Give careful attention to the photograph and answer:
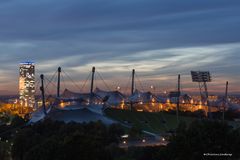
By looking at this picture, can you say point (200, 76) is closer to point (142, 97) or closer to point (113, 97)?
point (113, 97)

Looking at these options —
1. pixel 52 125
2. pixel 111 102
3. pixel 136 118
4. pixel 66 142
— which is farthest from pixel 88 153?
pixel 111 102

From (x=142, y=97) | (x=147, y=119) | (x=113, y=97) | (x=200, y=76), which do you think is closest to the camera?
(x=200, y=76)

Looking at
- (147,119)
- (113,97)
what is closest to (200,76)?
(147,119)

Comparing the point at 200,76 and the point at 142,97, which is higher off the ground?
the point at 200,76

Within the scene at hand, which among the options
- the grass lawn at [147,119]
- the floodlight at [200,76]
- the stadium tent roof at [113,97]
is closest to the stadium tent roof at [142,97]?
the stadium tent roof at [113,97]

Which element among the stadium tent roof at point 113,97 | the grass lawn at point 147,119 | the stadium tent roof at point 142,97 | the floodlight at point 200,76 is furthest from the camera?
the stadium tent roof at point 142,97

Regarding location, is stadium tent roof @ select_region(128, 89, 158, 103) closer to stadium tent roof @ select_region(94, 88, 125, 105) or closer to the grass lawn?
stadium tent roof @ select_region(94, 88, 125, 105)

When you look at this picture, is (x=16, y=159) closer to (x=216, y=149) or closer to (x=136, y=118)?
(x=216, y=149)

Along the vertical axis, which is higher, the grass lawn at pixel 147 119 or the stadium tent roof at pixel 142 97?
the stadium tent roof at pixel 142 97

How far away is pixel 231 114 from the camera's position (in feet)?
289

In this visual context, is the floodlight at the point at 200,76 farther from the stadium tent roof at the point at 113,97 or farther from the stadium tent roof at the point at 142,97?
the stadium tent roof at the point at 142,97

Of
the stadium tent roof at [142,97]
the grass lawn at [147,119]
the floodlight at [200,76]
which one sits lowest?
the grass lawn at [147,119]

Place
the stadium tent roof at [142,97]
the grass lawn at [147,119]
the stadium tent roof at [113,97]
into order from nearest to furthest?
1. the grass lawn at [147,119]
2. the stadium tent roof at [113,97]
3. the stadium tent roof at [142,97]

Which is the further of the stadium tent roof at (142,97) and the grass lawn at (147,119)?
the stadium tent roof at (142,97)
